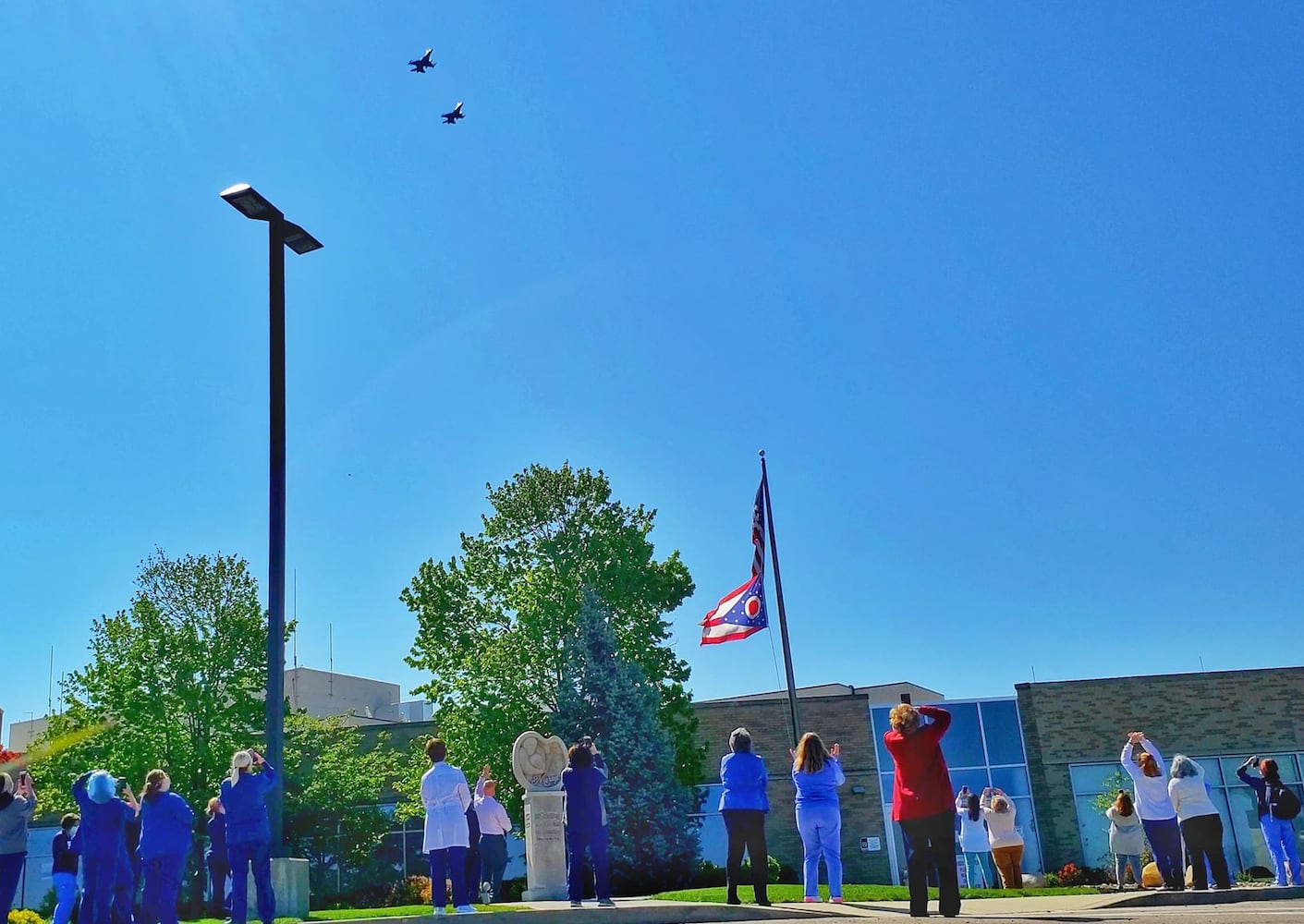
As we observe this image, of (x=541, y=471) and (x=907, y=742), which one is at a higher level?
(x=541, y=471)

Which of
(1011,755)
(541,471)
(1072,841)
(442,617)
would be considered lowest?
(1072,841)

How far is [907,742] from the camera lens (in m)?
8.62

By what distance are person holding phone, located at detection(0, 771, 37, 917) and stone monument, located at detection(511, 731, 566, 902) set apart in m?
5.93

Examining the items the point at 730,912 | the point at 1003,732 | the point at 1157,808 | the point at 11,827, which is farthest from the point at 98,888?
the point at 1003,732

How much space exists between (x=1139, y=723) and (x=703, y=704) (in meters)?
11.9

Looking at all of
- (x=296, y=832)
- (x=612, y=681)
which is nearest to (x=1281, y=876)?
(x=612, y=681)

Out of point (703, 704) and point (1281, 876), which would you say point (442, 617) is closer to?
point (703, 704)

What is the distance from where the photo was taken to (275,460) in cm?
1251

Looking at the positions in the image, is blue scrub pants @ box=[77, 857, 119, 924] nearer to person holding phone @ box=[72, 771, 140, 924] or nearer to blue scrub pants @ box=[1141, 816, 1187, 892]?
person holding phone @ box=[72, 771, 140, 924]

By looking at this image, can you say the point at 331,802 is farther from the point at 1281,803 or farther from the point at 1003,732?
the point at 1281,803

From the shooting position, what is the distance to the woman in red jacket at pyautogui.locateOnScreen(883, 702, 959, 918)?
8.45 m

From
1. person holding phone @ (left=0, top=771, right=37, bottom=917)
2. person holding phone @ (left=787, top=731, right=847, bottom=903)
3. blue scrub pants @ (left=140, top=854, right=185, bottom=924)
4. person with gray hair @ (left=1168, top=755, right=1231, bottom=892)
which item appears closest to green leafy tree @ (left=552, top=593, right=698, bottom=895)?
person with gray hair @ (left=1168, top=755, right=1231, bottom=892)

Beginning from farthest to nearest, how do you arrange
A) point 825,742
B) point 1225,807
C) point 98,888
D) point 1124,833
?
point 825,742, point 1225,807, point 1124,833, point 98,888

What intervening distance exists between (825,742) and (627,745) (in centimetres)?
893
